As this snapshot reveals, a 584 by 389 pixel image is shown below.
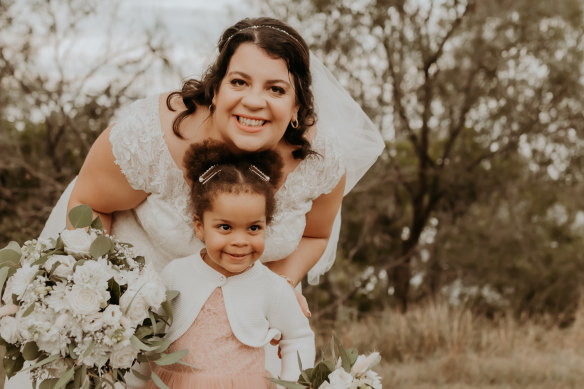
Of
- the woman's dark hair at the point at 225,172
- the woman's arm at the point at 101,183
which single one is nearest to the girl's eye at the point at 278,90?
the woman's dark hair at the point at 225,172

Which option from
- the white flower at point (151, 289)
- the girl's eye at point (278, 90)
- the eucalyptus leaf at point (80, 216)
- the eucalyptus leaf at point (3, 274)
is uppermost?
the girl's eye at point (278, 90)

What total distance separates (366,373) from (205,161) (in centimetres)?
105

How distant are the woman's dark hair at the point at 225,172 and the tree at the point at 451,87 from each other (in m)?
5.46

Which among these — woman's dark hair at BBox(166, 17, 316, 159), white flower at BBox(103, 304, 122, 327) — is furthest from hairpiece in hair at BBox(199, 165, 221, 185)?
white flower at BBox(103, 304, 122, 327)

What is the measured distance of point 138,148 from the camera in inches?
119

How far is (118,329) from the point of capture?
223cm

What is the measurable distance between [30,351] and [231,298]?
2.40 feet

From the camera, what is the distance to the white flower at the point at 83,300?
2207mm

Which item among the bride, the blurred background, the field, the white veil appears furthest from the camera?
the blurred background

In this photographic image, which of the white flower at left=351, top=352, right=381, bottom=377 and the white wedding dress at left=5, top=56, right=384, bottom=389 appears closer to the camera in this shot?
the white flower at left=351, top=352, right=381, bottom=377

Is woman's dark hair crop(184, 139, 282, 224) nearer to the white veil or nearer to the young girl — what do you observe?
the young girl

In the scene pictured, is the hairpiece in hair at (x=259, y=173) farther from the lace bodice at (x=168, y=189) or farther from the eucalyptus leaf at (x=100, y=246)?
the eucalyptus leaf at (x=100, y=246)

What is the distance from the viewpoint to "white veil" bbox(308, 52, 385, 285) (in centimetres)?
374

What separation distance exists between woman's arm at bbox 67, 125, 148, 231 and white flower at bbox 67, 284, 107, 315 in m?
0.88
